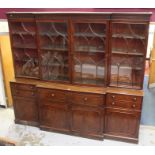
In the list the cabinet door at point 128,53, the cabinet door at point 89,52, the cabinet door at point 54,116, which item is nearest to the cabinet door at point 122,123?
the cabinet door at point 128,53

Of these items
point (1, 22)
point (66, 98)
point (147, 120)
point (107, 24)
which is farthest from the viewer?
point (147, 120)

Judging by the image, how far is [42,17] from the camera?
3.17 metres

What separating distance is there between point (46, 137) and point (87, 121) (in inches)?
30.7

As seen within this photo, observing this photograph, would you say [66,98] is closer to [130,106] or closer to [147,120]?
[130,106]

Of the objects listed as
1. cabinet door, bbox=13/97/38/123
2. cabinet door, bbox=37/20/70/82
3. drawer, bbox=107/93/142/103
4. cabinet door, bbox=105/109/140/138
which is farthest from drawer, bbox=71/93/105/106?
cabinet door, bbox=13/97/38/123

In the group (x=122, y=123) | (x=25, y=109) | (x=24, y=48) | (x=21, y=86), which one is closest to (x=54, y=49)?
(x=24, y=48)

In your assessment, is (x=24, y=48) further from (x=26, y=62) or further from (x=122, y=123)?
(x=122, y=123)

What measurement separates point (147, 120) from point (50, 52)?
7.47 ft

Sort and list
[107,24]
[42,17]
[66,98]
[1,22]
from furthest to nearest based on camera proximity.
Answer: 1. [1,22]
2. [66,98]
3. [42,17]
4. [107,24]

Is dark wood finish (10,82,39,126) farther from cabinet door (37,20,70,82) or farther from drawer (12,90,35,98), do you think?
cabinet door (37,20,70,82)

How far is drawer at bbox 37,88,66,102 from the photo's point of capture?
3398 mm

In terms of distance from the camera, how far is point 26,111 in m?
3.78

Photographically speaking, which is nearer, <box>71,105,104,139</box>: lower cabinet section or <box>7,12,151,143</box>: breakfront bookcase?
<box>7,12,151,143</box>: breakfront bookcase
